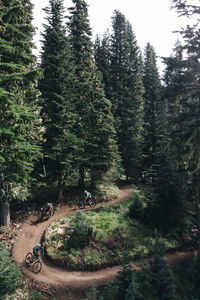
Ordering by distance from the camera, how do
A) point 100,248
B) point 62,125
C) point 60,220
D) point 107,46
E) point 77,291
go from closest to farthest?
1. point 77,291
2. point 100,248
3. point 60,220
4. point 62,125
5. point 107,46

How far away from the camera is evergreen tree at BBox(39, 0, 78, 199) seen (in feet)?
60.0

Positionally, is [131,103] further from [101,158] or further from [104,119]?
[101,158]

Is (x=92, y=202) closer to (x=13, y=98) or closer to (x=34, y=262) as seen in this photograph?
(x=34, y=262)

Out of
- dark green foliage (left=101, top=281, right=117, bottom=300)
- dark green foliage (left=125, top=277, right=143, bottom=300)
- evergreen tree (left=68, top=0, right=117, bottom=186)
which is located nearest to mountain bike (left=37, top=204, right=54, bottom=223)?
evergreen tree (left=68, top=0, right=117, bottom=186)

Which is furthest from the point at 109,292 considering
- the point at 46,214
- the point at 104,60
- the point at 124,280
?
the point at 104,60

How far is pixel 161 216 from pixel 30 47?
16872mm

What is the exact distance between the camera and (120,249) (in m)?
13.6

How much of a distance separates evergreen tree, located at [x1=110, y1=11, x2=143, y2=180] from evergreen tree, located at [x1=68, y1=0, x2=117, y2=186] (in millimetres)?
7234

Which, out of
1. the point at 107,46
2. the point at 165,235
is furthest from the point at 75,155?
the point at 107,46

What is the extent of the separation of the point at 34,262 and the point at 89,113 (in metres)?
15.0

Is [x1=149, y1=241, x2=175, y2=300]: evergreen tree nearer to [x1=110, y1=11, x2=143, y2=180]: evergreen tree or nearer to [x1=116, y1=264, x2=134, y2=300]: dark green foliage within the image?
[x1=116, y1=264, x2=134, y2=300]: dark green foliage

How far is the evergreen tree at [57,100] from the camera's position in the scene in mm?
18281

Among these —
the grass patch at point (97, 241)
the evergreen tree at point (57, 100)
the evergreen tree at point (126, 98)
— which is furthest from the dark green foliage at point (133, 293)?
the evergreen tree at point (126, 98)

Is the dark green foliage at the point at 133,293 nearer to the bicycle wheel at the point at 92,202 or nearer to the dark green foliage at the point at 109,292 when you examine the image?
the dark green foliage at the point at 109,292
